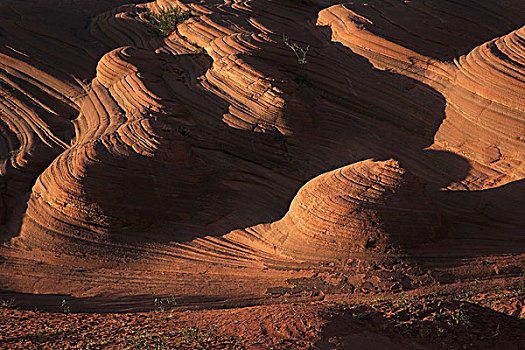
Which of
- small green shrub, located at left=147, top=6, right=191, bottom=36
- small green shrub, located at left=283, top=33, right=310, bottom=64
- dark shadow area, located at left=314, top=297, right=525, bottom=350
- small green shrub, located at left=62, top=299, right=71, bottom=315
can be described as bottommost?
small green shrub, located at left=62, top=299, right=71, bottom=315

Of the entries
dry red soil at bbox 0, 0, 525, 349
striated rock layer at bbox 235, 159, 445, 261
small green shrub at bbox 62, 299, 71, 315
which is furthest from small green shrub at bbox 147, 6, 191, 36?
small green shrub at bbox 62, 299, 71, 315

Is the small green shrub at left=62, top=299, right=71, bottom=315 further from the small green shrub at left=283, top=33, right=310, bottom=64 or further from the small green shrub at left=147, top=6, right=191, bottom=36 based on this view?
the small green shrub at left=147, top=6, right=191, bottom=36

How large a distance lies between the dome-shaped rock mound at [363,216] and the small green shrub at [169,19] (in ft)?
22.4

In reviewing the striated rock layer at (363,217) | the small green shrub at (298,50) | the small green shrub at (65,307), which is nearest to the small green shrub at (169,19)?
the small green shrub at (298,50)

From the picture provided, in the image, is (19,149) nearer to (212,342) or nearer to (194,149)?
(194,149)

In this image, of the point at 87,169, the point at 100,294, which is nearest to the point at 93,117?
the point at 87,169

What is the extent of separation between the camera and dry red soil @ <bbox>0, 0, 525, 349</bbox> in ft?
25.3

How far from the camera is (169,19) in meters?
14.4

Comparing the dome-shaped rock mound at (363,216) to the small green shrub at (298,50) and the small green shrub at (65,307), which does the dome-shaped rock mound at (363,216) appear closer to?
the small green shrub at (65,307)

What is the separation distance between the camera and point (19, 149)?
11469mm

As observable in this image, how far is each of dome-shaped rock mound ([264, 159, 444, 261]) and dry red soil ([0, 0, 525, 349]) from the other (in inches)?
1.2

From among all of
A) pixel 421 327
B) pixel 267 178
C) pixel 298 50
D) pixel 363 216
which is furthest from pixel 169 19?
pixel 421 327

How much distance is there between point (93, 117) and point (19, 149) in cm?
158

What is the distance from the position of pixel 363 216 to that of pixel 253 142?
340 centimetres
